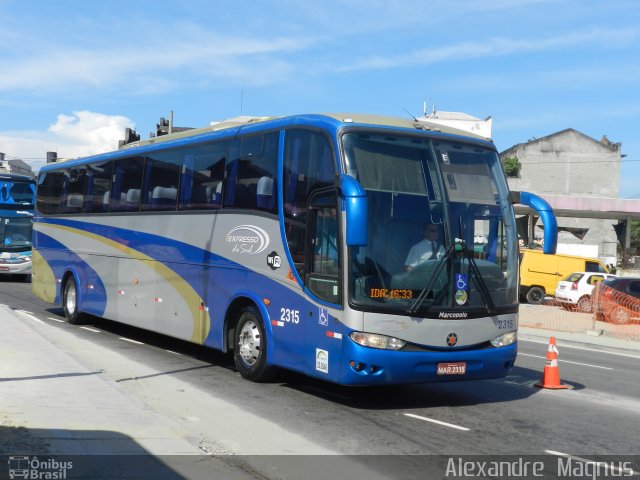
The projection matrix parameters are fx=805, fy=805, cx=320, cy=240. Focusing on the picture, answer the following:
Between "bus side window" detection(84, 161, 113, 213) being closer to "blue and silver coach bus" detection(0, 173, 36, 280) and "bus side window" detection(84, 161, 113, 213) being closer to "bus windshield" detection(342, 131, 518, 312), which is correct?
"bus windshield" detection(342, 131, 518, 312)

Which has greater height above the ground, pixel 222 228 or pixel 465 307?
pixel 222 228

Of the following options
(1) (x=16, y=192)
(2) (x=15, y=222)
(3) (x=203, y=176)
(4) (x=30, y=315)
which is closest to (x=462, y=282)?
(3) (x=203, y=176)

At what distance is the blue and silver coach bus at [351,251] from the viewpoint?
9.34 m

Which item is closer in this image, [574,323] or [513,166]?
[574,323]

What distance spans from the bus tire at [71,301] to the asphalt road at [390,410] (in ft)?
12.8

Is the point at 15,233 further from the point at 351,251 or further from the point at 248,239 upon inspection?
the point at 351,251

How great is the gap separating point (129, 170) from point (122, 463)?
1010 cm

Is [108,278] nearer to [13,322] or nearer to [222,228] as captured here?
[13,322]

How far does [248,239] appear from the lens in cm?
1158

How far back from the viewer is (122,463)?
6.70m

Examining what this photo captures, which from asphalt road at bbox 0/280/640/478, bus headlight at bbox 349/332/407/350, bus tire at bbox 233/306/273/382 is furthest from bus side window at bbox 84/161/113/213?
bus headlight at bbox 349/332/407/350

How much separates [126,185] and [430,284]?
8572 millimetres

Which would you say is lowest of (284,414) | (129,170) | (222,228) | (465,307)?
(284,414)

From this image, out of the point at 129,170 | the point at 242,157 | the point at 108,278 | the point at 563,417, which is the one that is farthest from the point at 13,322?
the point at 563,417
